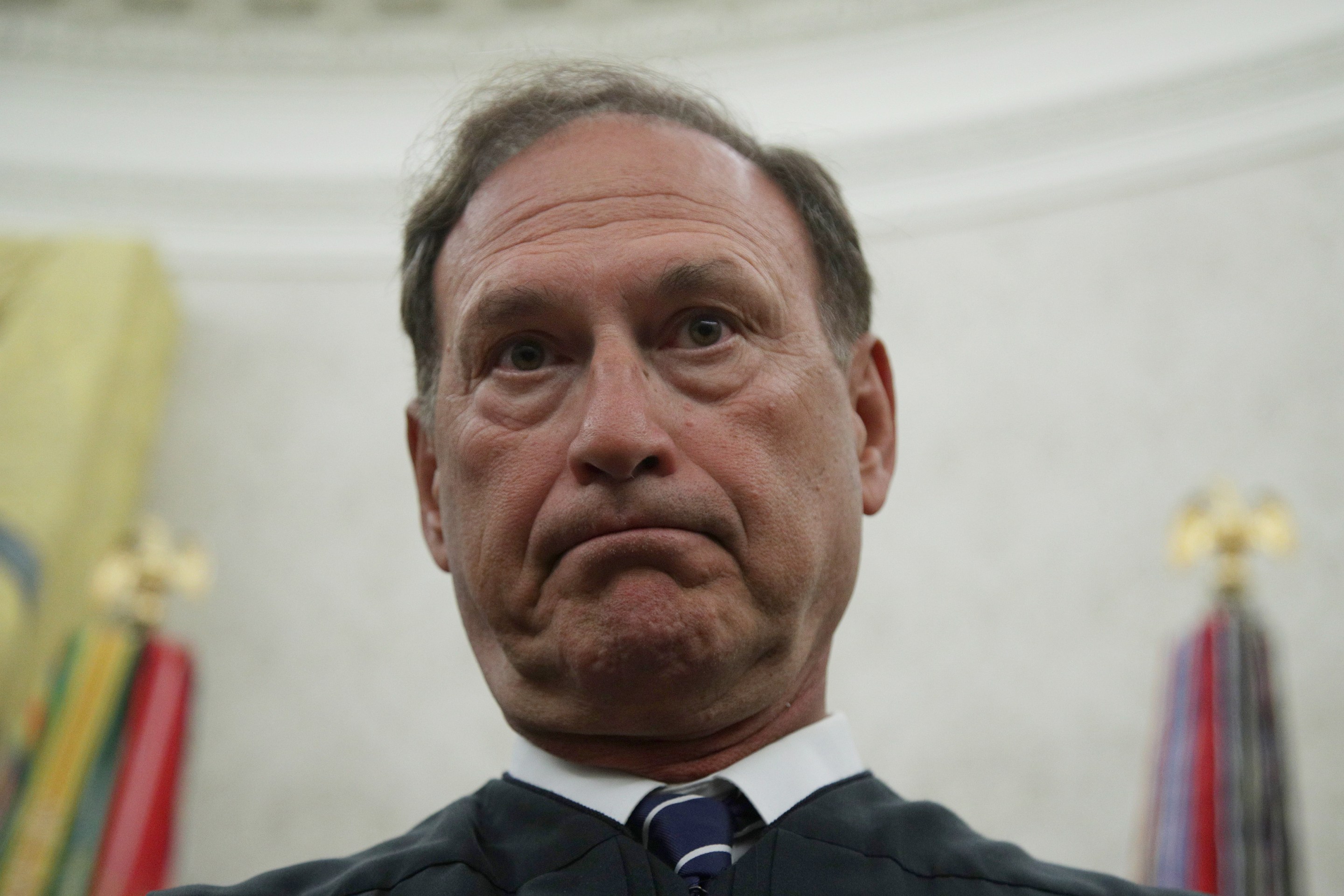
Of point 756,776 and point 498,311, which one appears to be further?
point 498,311

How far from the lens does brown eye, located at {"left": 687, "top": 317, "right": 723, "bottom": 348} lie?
4.63 ft

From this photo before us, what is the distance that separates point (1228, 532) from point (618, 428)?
340cm

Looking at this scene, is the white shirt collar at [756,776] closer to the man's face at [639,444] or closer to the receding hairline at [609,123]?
the man's face at [639,444]

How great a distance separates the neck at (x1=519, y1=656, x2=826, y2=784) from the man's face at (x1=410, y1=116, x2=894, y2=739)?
26mm

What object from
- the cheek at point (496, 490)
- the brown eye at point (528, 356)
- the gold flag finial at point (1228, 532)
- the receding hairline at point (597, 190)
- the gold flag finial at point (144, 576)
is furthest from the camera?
the gold flag finial at point (144, 576)

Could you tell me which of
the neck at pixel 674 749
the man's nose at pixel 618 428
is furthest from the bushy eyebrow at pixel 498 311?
the neck at pixel 674 749

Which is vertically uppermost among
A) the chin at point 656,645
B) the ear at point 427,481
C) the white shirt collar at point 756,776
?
the ear at point 427,481

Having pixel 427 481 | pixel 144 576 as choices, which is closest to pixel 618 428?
pixel 427 481

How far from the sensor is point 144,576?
491cm

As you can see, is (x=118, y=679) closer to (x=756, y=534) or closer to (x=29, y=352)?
(x=29, y=352)

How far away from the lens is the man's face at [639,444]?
1239 mm

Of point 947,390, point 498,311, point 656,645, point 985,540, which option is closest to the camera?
point 656,645

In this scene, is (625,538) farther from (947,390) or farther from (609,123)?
(947,390)

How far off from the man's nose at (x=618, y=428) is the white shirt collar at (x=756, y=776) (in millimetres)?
321
